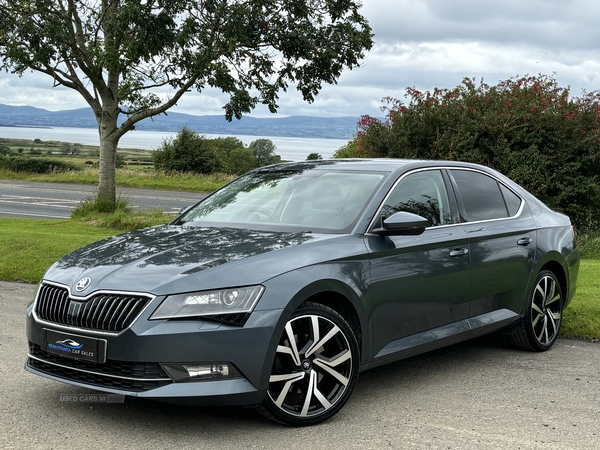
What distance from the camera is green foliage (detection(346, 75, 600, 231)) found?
16.5 m

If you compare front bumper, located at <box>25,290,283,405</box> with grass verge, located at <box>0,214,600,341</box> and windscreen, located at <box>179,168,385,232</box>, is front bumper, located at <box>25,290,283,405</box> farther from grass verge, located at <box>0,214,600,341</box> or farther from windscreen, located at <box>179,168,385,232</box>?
grass verge, located at <box>0,214,600,341</box>

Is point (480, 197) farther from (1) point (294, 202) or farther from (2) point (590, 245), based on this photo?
(2) point (590, 245)

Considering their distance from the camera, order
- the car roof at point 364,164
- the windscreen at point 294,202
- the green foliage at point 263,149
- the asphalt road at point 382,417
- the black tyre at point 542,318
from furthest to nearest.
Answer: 1. the green foliage at point 263,149
2. the black tyre at point 542,318
3. the car roof at point 364,164
4. the windscreen at point 294,202
5. the asphalt road at point 382,417

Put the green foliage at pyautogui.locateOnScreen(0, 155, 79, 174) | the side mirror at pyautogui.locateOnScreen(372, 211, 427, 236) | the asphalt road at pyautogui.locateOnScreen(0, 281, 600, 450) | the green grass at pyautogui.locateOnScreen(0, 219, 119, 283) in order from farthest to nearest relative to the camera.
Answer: the green foliage at pyautogui.locateOnScreen(0, 155, 79, 174), the green grass at pyautogui.locateOnScreen(0, 219, 119, 283), the side mirror at pyautogui.locateOnScreen(372, 211, 427, 236), the asphalt road at pyautogui.locateOnScreen(0, 281, 600, 450)

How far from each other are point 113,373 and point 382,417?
1.65 m

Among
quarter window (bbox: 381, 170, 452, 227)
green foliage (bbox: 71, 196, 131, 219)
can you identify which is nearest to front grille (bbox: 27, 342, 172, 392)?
quarter window (bbox: 381, 170, 452, 227)

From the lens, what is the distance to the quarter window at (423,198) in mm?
5652

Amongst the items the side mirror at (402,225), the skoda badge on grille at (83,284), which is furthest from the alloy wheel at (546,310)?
the skoda badge on grille at (83,284)

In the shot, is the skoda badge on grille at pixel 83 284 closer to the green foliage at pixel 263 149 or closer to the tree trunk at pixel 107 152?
the tree trunk at pixel 107 152

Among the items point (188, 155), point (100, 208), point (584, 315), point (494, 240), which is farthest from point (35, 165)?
point (494, 240)

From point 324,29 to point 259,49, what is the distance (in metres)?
1.51

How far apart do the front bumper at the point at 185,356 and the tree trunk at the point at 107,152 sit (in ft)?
47.9

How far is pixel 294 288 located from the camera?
454 cm

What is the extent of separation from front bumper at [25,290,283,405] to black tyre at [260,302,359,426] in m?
0.14
